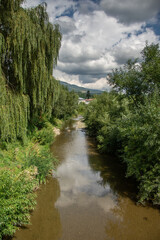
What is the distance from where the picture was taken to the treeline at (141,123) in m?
6.64

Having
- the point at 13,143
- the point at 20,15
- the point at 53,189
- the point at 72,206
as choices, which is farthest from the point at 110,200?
the point at 20,15

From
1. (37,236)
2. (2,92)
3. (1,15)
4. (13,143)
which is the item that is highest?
(1,15)

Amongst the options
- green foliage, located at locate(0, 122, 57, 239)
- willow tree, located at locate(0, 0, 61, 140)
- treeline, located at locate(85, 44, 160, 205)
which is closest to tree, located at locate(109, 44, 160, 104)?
treeline, located at locate(85, 44, 160, 205)

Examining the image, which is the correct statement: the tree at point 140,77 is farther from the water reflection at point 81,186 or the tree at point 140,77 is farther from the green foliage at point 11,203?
the green foliage at point 11,203

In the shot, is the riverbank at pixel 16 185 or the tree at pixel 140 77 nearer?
the riverbank at pixel 16 185

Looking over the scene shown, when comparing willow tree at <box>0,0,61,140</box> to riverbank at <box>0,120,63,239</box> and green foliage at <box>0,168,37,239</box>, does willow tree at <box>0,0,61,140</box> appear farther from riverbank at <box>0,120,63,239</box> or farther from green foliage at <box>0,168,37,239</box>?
green foliage at <box>0,168,37,239</box>

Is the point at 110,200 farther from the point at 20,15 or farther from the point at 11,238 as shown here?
the point at 20,15

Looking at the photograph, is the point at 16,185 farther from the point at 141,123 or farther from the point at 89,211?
the point at 141,123

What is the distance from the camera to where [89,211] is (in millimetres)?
6551

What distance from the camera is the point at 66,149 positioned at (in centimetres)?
1528

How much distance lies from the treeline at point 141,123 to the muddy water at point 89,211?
89cm

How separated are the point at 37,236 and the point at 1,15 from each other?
1022 cm

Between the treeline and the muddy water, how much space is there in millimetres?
892

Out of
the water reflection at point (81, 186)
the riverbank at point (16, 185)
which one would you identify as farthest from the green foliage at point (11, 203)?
the water reflection at point (81, 186)
